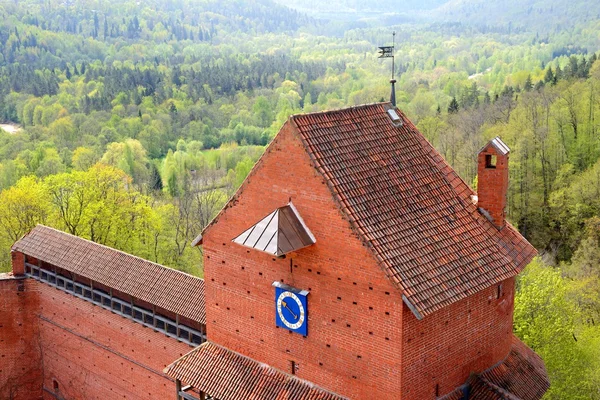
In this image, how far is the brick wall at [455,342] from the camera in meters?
16.8

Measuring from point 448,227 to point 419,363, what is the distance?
128 inches

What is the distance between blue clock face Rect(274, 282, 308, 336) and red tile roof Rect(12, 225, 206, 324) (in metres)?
4.96

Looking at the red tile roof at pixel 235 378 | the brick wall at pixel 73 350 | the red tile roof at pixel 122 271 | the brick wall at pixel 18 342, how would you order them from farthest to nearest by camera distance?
1. the brick wall at pixel 18 342
2. the brick wall at pixel 73 350
3. the red tile roof at pixel 122 271
4. the red tile roof at pixel 235 378

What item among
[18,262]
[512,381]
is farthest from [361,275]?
[18,262]

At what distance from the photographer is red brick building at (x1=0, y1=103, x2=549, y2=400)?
16.8 metres

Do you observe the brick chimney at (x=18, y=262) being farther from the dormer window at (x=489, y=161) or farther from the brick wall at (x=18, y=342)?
the dormer window at (x=489, y=161)

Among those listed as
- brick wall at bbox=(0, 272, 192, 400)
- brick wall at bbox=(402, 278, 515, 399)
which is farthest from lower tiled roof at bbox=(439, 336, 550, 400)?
brick wall at bbox=(0, 272, 192, 400)

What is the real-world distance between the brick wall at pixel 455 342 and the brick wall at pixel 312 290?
479 mm

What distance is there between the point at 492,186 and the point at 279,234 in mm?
5489

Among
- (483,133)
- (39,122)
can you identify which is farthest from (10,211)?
(39,122)

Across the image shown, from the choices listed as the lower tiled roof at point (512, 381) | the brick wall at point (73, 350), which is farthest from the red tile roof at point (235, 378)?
the brick wall at point (73, 350)

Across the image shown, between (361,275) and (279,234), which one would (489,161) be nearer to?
(361,275)

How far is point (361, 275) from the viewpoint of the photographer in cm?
1680

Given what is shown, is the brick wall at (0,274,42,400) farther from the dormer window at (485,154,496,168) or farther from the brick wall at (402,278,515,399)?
the dormer window at (485,154,496,168)
